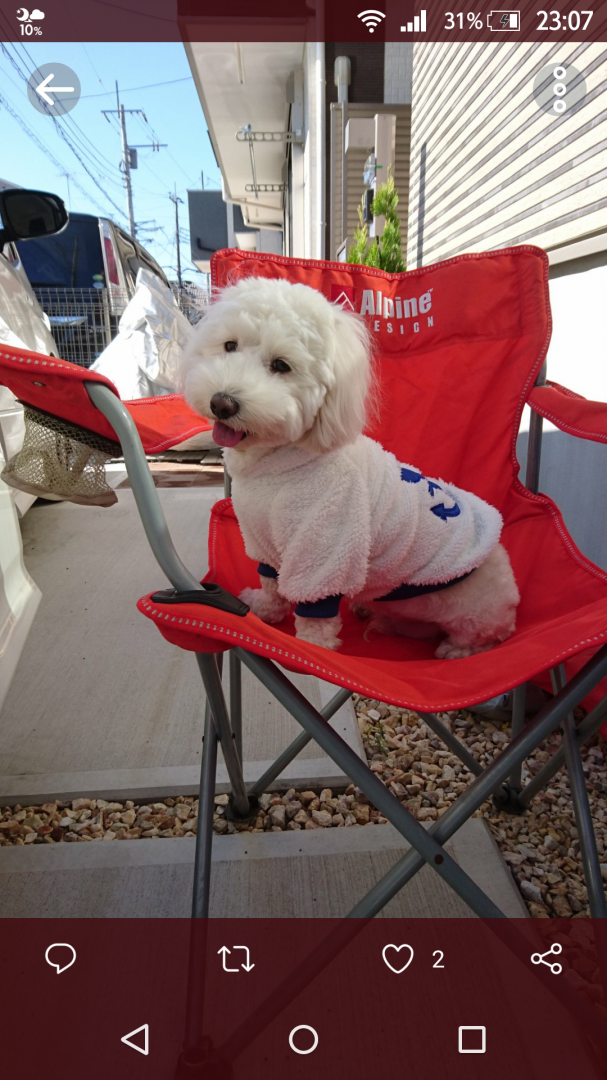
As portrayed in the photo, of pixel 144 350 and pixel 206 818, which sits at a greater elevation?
pixel 144 350

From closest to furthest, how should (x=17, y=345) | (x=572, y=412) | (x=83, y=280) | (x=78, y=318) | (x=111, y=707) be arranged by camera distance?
(x=572, y=412) → (x=111, y=707) → (x=17, y=345) → (x=78, y=318) → (x=83, y=280)

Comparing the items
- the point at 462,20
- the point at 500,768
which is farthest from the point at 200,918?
the point at 462,20

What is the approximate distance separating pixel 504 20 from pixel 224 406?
8.46 feet

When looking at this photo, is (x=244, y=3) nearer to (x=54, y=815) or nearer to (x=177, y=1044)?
(x=54, y=815)

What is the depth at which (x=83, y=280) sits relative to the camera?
688 cm

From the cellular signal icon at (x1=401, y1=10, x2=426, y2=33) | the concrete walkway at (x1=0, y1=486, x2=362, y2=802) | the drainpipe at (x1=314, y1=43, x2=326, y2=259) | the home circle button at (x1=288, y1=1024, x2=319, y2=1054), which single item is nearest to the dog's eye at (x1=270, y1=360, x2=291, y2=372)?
the concrete walkway at (x1=0, y1=486, x2=362, y2=802)

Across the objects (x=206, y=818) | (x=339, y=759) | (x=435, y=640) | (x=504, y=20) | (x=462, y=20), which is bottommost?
(x=206, y=818)

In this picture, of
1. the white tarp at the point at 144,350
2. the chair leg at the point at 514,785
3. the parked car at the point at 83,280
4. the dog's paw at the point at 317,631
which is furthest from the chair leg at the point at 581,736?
the parked car at the point at 83,280

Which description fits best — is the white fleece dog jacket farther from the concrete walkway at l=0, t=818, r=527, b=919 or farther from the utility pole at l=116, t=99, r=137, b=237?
the utility pole at l=116, t=99, r=137, b=237

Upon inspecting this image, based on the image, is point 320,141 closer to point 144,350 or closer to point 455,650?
point 144,350

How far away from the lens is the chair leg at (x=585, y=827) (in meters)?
1.03

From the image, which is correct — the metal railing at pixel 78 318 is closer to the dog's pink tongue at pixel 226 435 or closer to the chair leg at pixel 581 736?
the dog's pink tongue at pixel 226 435

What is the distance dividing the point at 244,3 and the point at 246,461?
7482 mm

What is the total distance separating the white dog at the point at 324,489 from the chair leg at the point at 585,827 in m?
0.23
